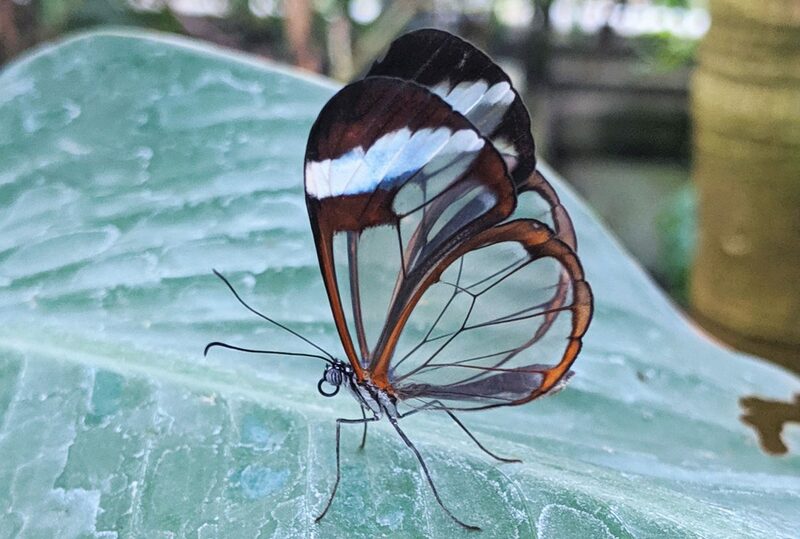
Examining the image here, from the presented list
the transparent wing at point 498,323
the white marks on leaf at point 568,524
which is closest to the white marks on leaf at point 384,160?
the transparent wing at point 498,323

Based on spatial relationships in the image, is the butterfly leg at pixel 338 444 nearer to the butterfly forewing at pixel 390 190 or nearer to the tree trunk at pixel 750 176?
the butterfly forewing at pixel 390 190

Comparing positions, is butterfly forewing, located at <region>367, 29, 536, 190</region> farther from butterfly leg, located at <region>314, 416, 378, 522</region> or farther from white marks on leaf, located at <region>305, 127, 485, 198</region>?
butterfly leg, located at <region>314, 416, 378, 522</region>

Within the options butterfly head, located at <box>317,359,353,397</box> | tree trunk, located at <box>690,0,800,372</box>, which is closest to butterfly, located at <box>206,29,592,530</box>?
butterfly head, located at <box>317,359,353,397</box>

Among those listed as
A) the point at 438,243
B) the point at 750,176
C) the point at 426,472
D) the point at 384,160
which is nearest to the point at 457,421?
the point at 426,472

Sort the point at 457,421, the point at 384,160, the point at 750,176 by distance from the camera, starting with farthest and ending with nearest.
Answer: the point at 750,176 → the point at 457,421 → the point at 384,160

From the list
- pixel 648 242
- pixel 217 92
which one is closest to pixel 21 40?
pixel 217 92

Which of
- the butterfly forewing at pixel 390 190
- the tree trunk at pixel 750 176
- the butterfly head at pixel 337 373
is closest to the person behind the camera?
the butterfly forewing at pixel 390 190

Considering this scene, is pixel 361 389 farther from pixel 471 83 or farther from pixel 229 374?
pixel 471 83
